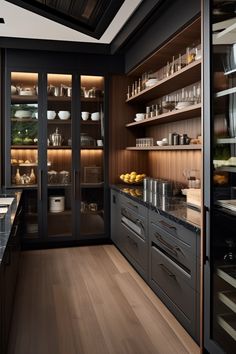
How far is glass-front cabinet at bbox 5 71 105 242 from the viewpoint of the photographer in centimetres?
472

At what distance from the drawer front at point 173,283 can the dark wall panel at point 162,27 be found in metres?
1.88

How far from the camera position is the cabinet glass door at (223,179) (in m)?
1.95

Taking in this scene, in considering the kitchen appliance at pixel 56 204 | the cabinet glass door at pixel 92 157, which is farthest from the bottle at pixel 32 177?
the cabinet glass door at pixel 92 157

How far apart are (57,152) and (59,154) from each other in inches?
1.4

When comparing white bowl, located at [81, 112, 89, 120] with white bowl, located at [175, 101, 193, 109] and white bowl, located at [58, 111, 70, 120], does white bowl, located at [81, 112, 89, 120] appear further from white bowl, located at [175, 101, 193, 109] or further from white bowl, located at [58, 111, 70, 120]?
white bowl, located at [175, 101, 193, 109]

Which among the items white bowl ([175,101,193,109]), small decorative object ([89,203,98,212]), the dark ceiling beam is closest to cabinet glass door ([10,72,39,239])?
small decorative object ([89,203,98,212])

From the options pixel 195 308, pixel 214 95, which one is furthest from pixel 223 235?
pixel 214 95

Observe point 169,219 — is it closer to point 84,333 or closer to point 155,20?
point 84,333

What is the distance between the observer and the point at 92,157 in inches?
195

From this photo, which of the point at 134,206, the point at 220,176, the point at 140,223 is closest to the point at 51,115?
the point at 134,206

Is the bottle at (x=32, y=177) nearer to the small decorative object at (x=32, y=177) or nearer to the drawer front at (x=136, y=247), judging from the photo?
the small decorative object at (x=32, y=177)

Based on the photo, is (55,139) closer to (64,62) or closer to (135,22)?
(64,62)

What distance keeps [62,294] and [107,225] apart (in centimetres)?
183

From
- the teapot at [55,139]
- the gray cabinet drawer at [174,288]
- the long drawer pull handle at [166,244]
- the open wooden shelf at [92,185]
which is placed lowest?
the gray cabinet drawer at [174,288]
